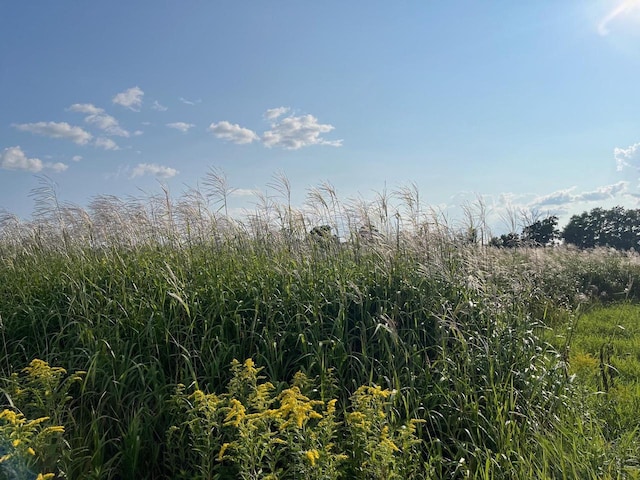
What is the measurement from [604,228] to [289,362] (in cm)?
2455

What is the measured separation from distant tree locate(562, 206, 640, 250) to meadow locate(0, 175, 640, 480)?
67.0 ft

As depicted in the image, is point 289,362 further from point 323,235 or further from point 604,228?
point 604,228

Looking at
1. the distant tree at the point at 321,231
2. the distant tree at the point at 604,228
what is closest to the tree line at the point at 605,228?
the distant tree at the point at 604,228

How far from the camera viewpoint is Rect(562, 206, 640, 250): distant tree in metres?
22.4

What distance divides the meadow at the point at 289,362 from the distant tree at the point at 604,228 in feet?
67.0

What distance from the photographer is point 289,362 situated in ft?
10.6

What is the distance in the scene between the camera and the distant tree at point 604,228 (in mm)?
22422

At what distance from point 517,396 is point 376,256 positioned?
1786 millimetres

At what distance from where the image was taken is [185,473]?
2.35 meters

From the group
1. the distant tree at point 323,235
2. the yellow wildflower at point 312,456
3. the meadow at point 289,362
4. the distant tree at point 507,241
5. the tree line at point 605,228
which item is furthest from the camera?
the tree line at point 605,228

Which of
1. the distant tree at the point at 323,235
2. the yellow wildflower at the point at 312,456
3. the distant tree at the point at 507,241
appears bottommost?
the yellow wildflower at the point at 312,456

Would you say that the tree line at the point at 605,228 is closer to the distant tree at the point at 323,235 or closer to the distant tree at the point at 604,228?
the distant tree at the point at 604,228

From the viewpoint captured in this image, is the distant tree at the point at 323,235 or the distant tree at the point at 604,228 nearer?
the distant tree at the point at 323,235

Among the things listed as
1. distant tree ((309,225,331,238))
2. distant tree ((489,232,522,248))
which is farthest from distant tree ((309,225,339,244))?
distant tree ((489,232,522,248))
